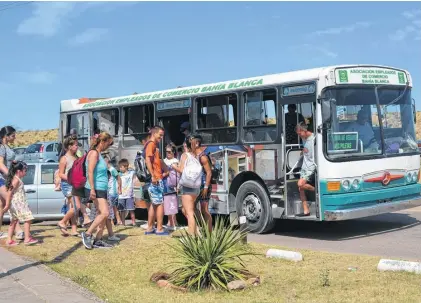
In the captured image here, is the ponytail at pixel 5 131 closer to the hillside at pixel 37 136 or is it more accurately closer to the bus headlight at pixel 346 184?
the bus headlight at pixel 346 184

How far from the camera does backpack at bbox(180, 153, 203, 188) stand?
9688 millimetres

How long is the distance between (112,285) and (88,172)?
2.66 metres

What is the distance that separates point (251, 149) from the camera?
11.7 meters

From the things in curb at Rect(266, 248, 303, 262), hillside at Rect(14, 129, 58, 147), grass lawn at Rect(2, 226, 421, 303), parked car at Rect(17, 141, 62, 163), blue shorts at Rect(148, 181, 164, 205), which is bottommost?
grass lawn at Rect(2, 226, 421, 303)

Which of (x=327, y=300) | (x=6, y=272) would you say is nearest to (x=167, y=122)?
(x=6, y=272)

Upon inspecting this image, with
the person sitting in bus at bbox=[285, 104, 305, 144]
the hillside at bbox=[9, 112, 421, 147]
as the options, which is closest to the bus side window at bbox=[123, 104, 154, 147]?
the person sitting in bus at bbox=[285, 104, 305, 144]

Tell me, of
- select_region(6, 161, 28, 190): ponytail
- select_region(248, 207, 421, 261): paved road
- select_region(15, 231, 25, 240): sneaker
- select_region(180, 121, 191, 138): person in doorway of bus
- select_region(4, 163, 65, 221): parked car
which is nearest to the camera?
select_region(248, 207, 421, 261): paved road

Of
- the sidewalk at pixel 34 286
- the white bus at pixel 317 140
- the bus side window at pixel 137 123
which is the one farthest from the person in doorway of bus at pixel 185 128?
the sidewalk at pixel 34 286

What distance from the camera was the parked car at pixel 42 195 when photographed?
13570 mm

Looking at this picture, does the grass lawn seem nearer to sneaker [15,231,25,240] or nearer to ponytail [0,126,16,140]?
sneaker [15,231,25,240]

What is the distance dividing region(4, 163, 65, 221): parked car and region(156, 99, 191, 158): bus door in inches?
106

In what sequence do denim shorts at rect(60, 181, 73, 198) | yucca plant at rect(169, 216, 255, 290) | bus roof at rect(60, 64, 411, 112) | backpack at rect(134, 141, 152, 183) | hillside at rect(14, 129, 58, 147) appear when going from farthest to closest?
1. hillside at rect(14, 129, 58, 147)
2. backpack at rect(134, 141, 152, 183)
3. denim shorts at rect(60, 181, 73, 198)
4. bus roof at rect(60, 64, 411, 112)
5. yucca plant at rect(169, 216, 255, 290)

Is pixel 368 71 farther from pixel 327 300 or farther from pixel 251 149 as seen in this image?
pixel 327 300

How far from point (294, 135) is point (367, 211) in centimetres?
192
